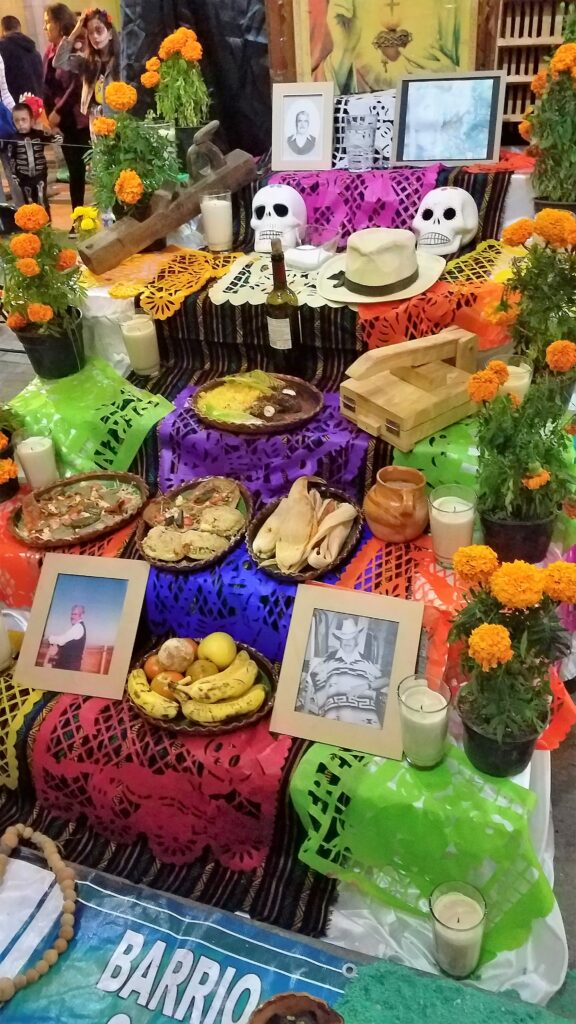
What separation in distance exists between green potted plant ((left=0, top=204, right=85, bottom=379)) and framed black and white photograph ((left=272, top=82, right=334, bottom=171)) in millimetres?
1111

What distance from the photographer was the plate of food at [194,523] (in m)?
2.15

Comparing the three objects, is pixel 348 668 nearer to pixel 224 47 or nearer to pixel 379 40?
pixel 379 40

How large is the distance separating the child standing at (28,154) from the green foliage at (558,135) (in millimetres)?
Answer: 3473

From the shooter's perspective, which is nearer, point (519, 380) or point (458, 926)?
point (458, 926)

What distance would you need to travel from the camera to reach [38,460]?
2514 millimetres

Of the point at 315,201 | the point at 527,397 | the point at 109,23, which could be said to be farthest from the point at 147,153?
the point at 109,23

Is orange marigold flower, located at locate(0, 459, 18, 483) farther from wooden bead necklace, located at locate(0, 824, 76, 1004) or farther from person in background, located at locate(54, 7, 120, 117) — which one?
person in background, located at locate(54, 7, 120, 117)

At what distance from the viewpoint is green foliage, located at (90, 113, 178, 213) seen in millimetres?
2994

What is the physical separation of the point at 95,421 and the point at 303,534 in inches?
36.7

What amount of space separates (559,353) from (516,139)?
222 cm

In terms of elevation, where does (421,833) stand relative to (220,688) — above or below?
below

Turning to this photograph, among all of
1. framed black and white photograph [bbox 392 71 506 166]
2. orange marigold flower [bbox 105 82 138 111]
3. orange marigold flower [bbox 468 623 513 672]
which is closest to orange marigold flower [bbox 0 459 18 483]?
orange marigold flower [bbox 105 82 138 111]

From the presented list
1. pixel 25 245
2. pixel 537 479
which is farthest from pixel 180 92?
pixel 537 479

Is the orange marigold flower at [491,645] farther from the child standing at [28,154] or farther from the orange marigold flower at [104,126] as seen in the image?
the child standing at [28,154]
